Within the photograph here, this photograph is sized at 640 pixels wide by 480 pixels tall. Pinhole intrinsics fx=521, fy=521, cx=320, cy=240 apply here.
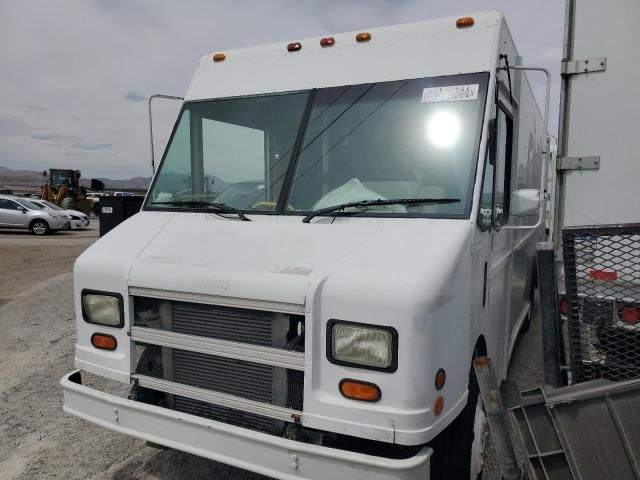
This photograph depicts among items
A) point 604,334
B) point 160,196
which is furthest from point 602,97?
point 160,196

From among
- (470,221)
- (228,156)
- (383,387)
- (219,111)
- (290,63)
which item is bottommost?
(383,387)

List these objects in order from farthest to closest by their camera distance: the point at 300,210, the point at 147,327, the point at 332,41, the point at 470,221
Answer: the point at 332,41, the point at 300,210, the point at 147,327, the point at 470,221

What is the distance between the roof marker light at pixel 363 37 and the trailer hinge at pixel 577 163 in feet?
5.04

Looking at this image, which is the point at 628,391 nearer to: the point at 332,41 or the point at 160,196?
the point at 332,41

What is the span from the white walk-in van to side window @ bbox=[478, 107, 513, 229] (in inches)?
1.2

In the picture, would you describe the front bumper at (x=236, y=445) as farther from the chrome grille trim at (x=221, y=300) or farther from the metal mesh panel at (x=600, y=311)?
the metal mesh panel at (x=600, y=311)

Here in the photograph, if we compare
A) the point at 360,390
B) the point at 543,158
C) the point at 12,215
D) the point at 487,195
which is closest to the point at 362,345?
the point at 360,390

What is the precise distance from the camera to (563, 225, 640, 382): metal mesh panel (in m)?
2.58

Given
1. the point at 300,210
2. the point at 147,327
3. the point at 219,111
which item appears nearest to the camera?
the point at 147,327

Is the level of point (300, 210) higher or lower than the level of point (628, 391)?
higher

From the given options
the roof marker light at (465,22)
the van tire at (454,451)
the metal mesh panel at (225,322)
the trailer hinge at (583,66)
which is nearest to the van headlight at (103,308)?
the metal mesh panel at (225,322)

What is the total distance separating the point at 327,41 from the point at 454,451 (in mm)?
2820

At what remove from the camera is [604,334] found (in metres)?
2.64

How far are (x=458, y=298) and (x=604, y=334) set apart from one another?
0.76 m
